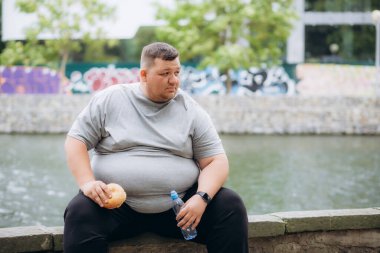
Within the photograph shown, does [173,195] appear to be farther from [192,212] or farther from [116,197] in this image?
[116,197]

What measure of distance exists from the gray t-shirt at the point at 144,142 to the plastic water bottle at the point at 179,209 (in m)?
0.06

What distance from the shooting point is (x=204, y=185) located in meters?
3.25

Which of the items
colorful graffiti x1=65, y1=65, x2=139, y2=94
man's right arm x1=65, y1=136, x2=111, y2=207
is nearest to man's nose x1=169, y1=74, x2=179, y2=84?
man's right arm x1=65, y1=136, x2=111, y2=207

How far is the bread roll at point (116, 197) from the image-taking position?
307cm

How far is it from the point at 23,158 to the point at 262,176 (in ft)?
16.8

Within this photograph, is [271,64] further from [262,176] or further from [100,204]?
[100,204]

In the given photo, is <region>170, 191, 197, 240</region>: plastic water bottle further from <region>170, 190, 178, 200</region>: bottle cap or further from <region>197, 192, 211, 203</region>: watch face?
<region>197, 192, 211, 203</region>: watch face

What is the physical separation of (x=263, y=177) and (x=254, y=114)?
10741mm

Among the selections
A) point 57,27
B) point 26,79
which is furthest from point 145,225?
point 57,27

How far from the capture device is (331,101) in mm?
21344

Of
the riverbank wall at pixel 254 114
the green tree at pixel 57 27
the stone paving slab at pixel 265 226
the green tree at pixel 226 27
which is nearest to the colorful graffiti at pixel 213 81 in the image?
the green tree at pixel 226 27

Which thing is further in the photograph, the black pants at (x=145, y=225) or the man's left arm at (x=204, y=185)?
the man's left arm at (x=204, y=185)

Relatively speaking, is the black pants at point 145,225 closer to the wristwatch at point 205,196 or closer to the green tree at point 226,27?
the wristwatch at point 205,196

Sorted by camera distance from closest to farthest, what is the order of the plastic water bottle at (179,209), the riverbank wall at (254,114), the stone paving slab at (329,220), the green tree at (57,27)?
the plastic water bottle at (179,209), the stone paving slab at (329,220), the riverbank wall at (254,114), the green tree at (57,27)
